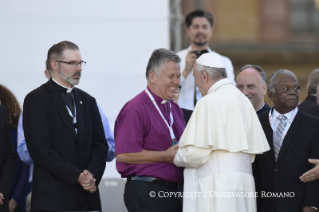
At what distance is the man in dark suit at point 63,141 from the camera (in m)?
6.00

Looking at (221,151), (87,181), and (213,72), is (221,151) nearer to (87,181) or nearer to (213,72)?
(213,72)

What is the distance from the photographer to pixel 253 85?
7375 millimetres

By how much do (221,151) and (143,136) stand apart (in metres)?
0.69

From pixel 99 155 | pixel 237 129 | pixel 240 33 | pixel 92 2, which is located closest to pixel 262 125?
pixel 237 129

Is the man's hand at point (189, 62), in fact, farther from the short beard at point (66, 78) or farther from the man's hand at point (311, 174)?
the man's hand at point (311, 174)

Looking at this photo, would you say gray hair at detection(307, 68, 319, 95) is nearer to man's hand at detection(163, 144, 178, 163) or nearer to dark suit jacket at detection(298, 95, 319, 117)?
dark suit jacket at detection(298, 95, 319, 117)

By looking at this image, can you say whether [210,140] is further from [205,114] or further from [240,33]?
[240,33]

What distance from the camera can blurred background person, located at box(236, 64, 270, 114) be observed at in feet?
24.0

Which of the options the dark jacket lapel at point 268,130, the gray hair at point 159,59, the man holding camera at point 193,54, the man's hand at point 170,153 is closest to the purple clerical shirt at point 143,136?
the man's hand at point 170,153

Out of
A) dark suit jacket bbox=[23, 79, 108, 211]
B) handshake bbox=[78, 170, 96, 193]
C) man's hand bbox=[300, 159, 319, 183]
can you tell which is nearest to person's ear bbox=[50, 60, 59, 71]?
dark suit jacket bbox=[23, 79, 108, 211]

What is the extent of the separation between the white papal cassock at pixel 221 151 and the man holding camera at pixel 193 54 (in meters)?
1.89

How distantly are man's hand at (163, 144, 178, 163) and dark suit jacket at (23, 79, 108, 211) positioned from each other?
622 millimetres

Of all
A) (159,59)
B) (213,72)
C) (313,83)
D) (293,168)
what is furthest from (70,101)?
(313,83)

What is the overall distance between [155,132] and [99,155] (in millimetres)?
568
